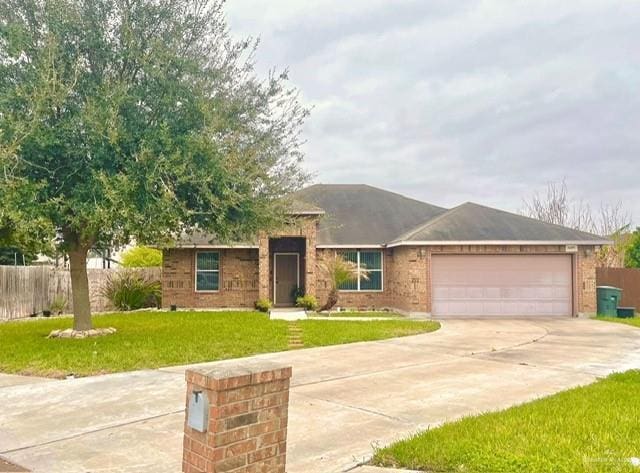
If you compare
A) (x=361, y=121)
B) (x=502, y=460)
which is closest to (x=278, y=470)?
(x=502, y=460)

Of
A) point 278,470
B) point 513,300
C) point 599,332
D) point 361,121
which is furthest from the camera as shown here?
point 361,121

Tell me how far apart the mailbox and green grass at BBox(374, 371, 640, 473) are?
76.4 inches

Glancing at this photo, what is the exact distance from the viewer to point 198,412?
3201mm

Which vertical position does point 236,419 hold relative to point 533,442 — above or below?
above

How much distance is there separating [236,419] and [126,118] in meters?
8.42

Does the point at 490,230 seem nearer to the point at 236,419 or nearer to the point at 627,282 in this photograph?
the point at 627,282

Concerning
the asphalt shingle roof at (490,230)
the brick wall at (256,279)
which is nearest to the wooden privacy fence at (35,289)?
the brick wall at (256,279)

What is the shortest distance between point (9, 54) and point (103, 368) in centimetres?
608

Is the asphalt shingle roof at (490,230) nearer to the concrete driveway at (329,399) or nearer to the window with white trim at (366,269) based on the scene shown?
the window with white trim at (366,269)

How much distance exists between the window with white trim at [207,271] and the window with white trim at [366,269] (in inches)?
192

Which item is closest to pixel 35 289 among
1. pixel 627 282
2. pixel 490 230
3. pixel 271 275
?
pixel 271 275

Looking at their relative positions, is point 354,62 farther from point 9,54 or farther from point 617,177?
point 617,177

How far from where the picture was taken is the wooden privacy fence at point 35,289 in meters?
16.1

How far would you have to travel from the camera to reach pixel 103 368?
835cm
